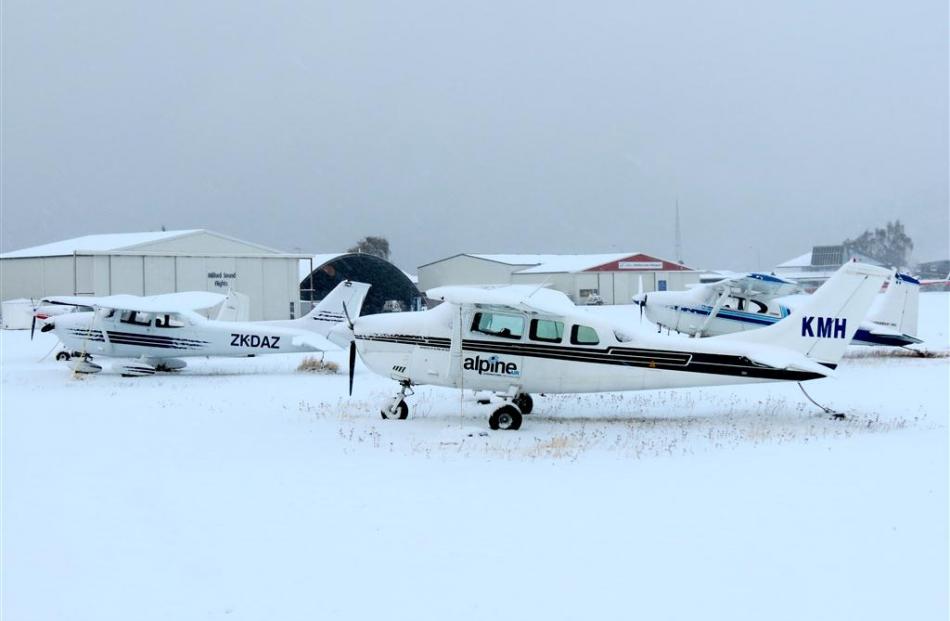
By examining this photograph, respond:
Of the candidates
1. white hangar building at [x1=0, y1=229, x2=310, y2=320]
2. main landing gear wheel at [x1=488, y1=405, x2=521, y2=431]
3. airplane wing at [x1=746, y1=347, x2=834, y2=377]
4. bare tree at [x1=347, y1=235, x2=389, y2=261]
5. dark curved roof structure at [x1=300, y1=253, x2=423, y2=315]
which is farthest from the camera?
bare tree at [x1=347, y1=235, x2=389, y2=261]

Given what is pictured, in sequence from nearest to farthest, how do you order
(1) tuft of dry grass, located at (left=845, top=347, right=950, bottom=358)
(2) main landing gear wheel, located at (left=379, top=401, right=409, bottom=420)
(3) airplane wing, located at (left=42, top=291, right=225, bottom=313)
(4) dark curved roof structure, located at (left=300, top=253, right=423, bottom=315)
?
(2) main landing gear wheel, located at (left=379, top=401, right=409, bottom=420) < (3) airplane wing, located at (left=42, top=291, right=225, bottom=313) < (1) tuft of dry grass, located at (left=845, top=347, right=950, bottom=358) < (4) dark curved roof structure, located at (left=300, top=253, right=423, bottom=315)

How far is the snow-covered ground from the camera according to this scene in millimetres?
5301

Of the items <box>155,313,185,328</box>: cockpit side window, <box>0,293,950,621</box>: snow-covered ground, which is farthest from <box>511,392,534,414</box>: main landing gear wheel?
<box>155,313,185,328</box>: cockpit side window

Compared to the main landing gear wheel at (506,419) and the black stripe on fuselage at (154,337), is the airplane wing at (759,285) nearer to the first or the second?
the main landing gear wheel at (506,419)

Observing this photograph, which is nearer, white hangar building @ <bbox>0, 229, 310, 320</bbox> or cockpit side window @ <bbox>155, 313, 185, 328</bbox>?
cockpit side window @ <bbox>155, 313, 185, 328</bbox>

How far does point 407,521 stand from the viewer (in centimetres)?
692

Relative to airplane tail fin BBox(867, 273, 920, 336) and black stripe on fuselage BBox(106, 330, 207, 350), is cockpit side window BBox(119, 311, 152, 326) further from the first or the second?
airplane tail fin BBox(867, 273, 920, 336)

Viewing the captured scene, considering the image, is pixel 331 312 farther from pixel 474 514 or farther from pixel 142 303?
pixel 474 514

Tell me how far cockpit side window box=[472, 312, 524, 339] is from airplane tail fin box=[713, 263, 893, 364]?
2.82m

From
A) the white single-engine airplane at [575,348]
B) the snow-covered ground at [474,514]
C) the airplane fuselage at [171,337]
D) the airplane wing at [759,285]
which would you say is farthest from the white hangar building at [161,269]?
the white single-engine airplane at [575,348]

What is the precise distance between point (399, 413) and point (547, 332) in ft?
7.94

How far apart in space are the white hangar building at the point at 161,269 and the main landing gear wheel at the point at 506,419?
32895 mm

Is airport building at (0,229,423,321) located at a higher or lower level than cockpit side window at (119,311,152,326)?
higher

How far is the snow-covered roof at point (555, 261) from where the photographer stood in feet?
222
